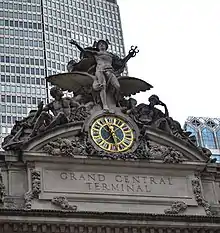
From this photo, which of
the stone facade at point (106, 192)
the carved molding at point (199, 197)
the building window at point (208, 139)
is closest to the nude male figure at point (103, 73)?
the stone facade at point (106, 192)

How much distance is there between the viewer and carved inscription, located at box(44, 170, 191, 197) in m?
30.2

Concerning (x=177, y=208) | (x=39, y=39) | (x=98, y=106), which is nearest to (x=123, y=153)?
(x=98, y=106)

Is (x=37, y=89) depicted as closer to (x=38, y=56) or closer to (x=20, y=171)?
(x=38, y=56)

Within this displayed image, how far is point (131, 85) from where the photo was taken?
1355 inches

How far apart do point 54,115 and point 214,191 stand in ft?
23.5

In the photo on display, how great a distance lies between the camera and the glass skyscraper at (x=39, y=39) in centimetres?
8507

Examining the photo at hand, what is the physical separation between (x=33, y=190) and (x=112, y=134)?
167 inches

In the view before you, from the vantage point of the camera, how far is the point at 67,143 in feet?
101

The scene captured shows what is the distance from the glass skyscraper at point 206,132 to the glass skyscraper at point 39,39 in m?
11.7

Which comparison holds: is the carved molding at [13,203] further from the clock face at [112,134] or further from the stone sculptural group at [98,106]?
the clock face at [112,134]

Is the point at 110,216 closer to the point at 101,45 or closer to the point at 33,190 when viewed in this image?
the point at 33,190

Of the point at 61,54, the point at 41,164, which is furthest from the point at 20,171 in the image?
the point at 61,54

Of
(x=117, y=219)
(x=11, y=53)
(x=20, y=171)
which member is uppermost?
(x=11, y=53)

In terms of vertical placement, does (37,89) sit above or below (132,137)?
above
